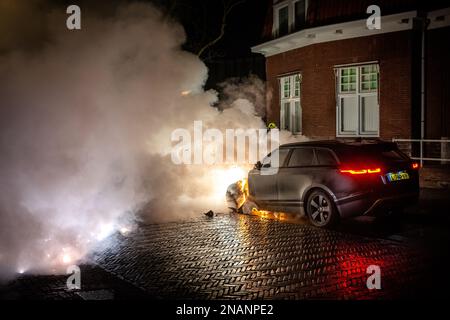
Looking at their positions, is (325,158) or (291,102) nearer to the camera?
(325,158)

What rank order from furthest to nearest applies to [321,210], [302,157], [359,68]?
[359,68], [302,157], [321,210]

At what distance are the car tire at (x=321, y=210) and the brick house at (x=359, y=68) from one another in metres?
6.58

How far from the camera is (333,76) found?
16312 mm

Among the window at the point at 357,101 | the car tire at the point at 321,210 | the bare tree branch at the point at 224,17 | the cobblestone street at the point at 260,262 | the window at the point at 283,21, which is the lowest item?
the cobblestone street at the point at 260,262

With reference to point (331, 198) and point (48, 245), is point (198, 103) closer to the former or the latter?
point (331, 198)

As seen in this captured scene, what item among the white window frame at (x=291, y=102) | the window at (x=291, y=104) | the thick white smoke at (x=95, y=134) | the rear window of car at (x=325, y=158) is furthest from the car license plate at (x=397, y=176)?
the window at (x=291, y=104)

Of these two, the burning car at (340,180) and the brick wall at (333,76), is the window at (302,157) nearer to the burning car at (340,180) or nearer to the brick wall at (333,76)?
the burning car at (340,180)

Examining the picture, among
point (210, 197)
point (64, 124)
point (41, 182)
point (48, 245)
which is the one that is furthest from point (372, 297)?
point (210, 197)

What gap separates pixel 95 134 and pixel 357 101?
940cm

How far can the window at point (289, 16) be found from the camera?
56.8ft

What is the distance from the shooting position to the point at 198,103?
12883mm

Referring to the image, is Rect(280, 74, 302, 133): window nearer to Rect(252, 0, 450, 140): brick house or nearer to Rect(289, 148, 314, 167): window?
Rect(252, 0, 450, 140): brick house

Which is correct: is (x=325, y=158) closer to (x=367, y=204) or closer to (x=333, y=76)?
(x=367, y=204)

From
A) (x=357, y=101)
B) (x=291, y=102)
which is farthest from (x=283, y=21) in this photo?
(x=357, y=101)
